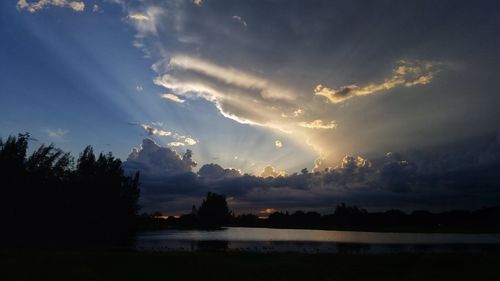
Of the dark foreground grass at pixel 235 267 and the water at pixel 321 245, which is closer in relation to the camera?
the dark foreground grass at pixel 235 267

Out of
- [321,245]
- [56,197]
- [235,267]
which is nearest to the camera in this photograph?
[235,267]

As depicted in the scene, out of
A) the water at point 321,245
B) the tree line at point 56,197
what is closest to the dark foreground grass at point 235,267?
the water at point 321,245

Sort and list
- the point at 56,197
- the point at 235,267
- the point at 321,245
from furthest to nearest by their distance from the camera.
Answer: the point at 56,197
the point at 321,245
the point at 235,267

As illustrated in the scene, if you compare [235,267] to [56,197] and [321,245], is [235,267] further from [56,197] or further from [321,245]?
[56,197]

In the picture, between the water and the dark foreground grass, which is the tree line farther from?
the dark foreground grass

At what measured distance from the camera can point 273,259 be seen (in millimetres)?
50281

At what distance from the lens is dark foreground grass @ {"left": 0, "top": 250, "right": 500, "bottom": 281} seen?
36.2 metres

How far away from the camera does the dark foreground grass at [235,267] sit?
1427 inches

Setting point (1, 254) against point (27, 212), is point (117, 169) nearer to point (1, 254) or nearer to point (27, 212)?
point (27, 212)

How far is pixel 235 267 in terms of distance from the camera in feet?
140

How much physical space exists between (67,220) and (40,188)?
1453 centimetres

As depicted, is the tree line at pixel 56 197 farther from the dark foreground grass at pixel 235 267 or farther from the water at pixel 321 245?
the dark foreground grass at pixel 235 267

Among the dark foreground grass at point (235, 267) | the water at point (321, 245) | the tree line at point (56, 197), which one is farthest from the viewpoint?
the tree line at point (56, 197)

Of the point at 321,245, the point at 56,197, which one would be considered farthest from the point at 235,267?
the point at 56,197
